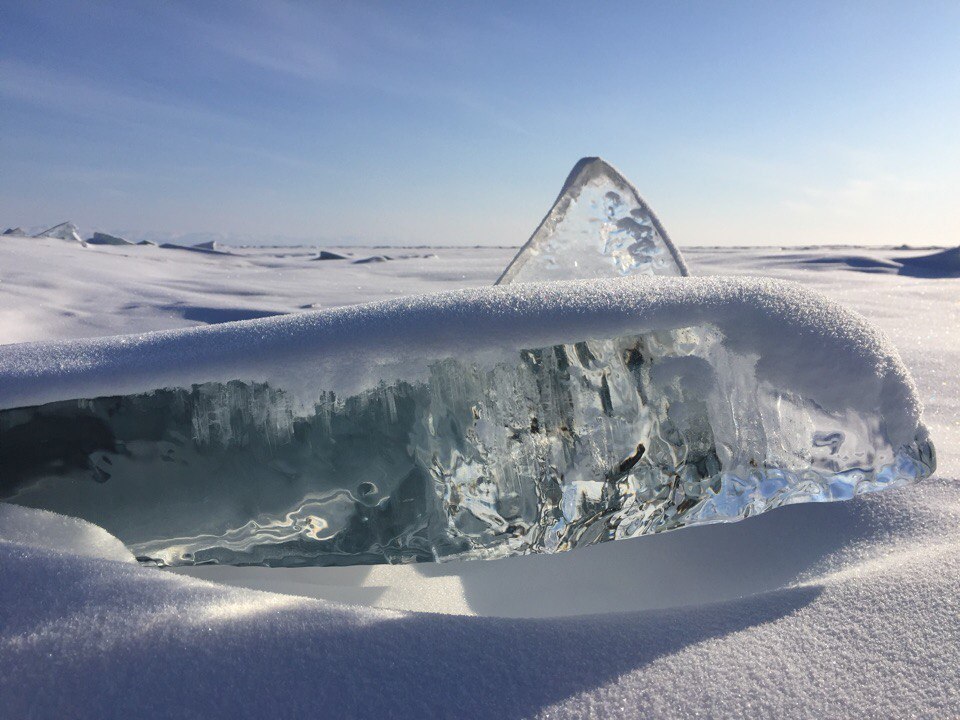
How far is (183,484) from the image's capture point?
26.8 inches

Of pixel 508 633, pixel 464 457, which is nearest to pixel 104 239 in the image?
pixel 464 457

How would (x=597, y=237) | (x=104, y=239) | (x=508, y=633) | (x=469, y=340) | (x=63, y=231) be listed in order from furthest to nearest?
(x=104, y=239)
(x=63, y=231)
(x=597, y=237)
(x=469, y=340)
(x=508, y=633)

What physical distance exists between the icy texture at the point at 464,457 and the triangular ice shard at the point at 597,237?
572 mm

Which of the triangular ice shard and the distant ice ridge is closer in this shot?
the distant ice ridge

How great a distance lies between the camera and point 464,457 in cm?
68

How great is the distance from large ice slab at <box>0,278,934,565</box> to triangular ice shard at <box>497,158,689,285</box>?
56 centimetres

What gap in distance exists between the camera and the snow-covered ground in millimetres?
411

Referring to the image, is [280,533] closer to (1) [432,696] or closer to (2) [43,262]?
(1) [432,696]

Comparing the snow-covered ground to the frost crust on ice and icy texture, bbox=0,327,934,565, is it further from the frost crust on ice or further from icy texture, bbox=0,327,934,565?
the frost crust on ice

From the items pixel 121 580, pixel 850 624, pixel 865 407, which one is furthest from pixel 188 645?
pixel 865 407

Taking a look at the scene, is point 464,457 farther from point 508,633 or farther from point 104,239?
point 104,239

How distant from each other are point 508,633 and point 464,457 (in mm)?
228

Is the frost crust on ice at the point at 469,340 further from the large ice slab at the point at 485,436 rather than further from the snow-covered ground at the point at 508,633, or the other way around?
the snow-covered ground at the point at 508,633

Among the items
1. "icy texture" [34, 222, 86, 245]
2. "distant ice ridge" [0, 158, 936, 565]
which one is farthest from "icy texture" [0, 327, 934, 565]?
"icy texture" [34, 222, 86, 245]
